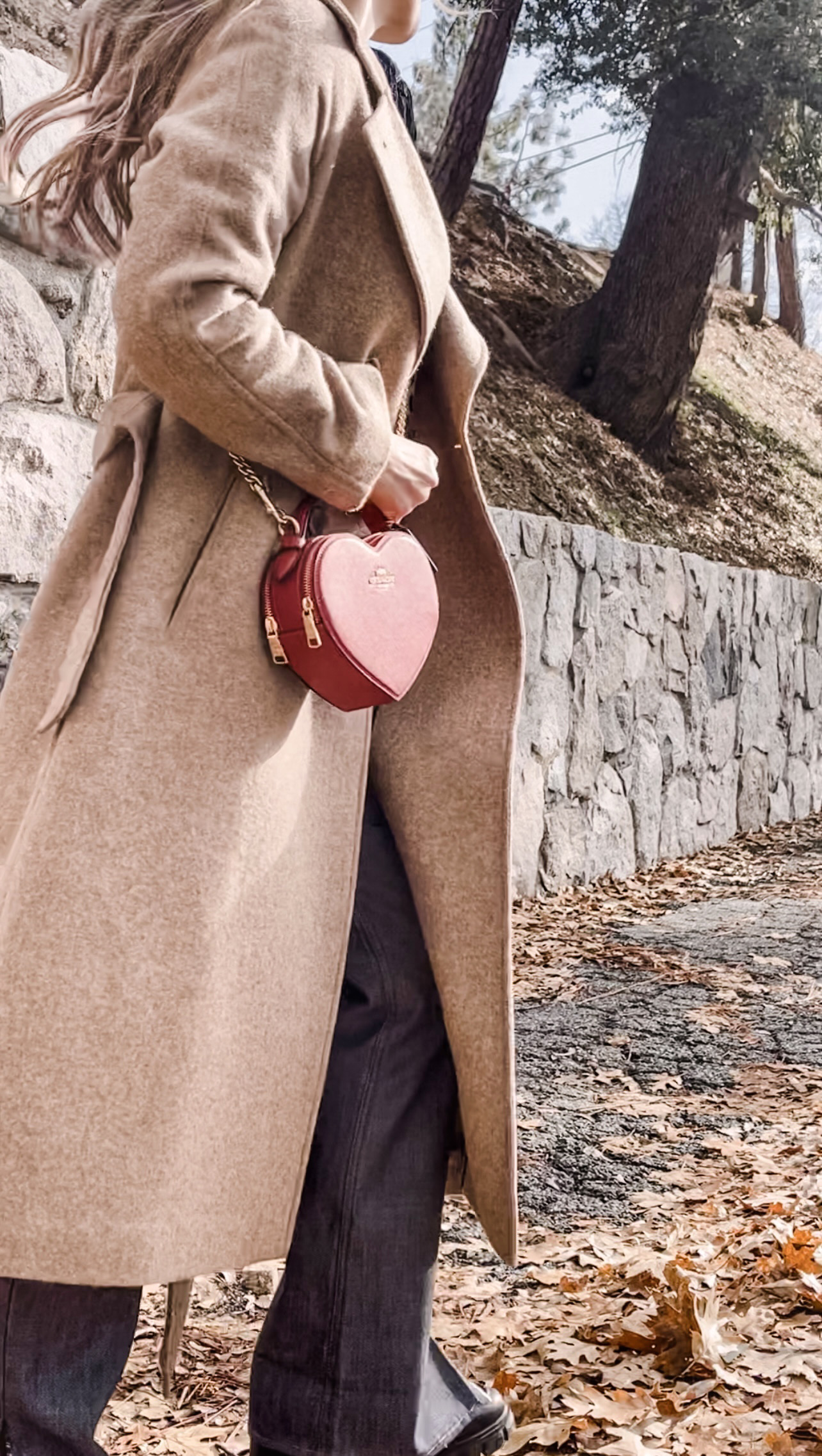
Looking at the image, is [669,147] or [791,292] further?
[791,292]

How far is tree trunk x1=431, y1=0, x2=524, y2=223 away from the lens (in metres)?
9.19

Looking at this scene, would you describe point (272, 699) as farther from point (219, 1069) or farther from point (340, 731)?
point (219, 1069)

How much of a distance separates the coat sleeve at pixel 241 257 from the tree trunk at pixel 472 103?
8.38 m

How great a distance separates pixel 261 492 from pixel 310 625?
164mm

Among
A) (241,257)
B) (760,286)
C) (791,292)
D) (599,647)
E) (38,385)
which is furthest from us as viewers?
(760,286)

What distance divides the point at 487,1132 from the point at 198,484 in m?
0.81

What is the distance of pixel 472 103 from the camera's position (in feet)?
31.0

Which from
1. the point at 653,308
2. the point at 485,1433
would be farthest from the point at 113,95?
the point at 653,308

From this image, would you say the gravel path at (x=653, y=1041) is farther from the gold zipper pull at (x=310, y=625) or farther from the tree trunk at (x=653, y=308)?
the tree trunk at (x=653, y=308)

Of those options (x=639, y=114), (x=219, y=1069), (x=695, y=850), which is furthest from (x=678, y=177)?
(x=219, y=1069)

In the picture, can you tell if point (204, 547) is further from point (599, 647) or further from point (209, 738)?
point (599, 647)

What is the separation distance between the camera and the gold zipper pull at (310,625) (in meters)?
1.40

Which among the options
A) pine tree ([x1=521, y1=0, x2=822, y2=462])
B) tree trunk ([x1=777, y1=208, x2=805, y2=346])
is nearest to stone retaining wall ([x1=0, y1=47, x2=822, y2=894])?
pine tree ([x1=521, y1=0, x2=822, y2=462])

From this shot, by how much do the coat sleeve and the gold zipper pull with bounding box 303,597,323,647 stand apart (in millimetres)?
140
